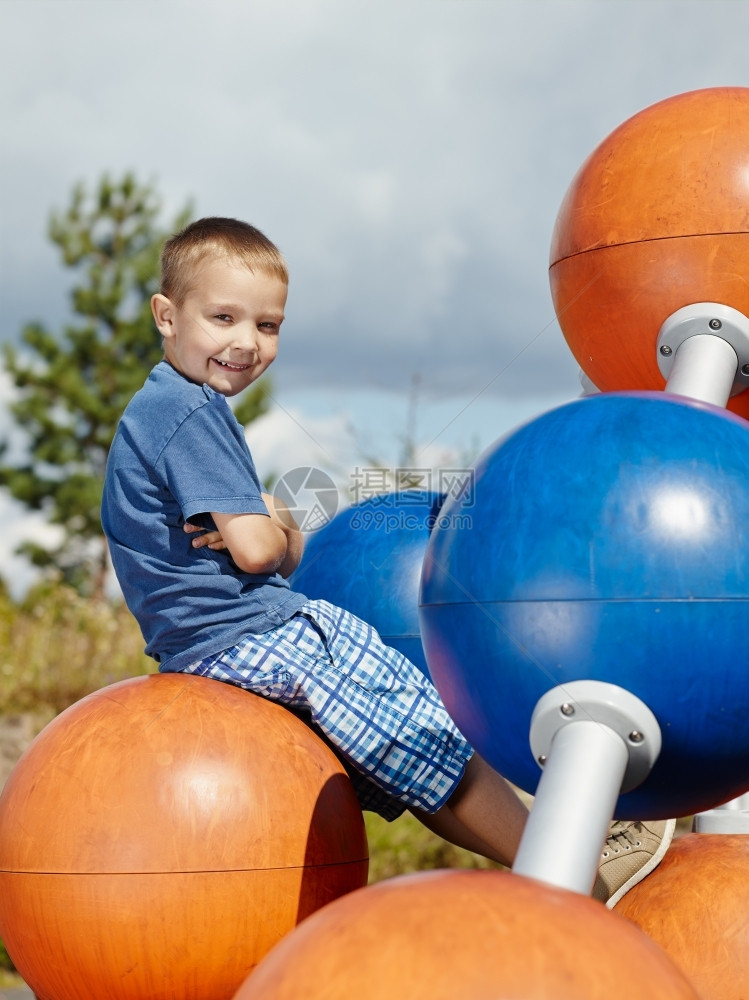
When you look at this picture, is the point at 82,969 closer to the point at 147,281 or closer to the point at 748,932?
the point at 748,932

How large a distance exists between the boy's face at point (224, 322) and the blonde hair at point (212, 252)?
0.02 meters

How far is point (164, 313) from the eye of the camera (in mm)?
3158

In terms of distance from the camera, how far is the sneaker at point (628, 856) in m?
2.98

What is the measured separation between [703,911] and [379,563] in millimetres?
1438

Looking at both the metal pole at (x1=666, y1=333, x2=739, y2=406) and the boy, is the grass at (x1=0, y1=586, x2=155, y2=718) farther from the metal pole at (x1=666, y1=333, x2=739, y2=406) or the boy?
the metal pole at (x1=666, y1=333, x2=739, y2=406)

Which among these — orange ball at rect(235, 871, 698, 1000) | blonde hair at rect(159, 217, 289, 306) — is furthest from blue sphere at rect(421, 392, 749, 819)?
blonde hair at rect(159, 217, 289, 306)

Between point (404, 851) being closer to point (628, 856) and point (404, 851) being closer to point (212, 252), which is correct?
point (628, 856)

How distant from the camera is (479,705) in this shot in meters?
2.36

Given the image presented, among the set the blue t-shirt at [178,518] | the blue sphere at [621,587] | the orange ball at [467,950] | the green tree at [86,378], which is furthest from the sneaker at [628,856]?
the green tree at [86,378]

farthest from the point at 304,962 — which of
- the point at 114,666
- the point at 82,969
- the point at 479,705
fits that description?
the point at 114,666

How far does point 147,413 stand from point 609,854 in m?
1.68

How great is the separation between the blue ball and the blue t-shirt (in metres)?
0.62

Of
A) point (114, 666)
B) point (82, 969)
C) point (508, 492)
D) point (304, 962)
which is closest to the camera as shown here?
point (304, 962)

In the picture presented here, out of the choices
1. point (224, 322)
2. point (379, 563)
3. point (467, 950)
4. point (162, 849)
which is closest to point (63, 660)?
point (379, 563)
